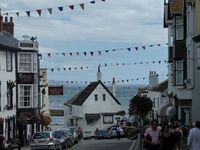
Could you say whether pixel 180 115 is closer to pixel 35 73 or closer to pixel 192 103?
pixel 192 103

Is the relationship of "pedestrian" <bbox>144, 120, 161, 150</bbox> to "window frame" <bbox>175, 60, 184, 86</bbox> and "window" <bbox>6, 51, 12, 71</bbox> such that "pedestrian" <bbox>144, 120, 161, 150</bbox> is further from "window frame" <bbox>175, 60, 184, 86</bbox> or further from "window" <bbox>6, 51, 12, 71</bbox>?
"window" <bbox>6, 51, 12, 71</bbox>

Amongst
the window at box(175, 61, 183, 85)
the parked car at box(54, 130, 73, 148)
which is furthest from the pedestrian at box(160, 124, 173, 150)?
the window at box(175, 61, 183, 85)

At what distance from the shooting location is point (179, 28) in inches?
1790

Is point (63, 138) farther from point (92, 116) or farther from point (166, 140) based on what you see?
→ point (92, 116)

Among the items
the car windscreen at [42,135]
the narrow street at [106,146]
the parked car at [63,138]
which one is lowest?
the narrow street at [106,146]

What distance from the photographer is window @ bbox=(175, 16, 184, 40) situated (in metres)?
45.1

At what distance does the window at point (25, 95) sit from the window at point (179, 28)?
68.1 ft

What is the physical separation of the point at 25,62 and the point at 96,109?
31243 mm

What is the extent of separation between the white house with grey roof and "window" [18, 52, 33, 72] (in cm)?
2899

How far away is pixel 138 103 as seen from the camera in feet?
151

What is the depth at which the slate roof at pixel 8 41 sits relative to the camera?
54.3 m

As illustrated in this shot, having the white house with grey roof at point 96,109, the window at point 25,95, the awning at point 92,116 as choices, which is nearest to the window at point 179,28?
the window at point 25,95

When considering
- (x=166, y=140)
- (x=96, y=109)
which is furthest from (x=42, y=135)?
(x=96, y=109)

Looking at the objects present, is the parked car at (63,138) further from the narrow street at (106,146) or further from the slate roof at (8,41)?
the slate roof at (8,41)
